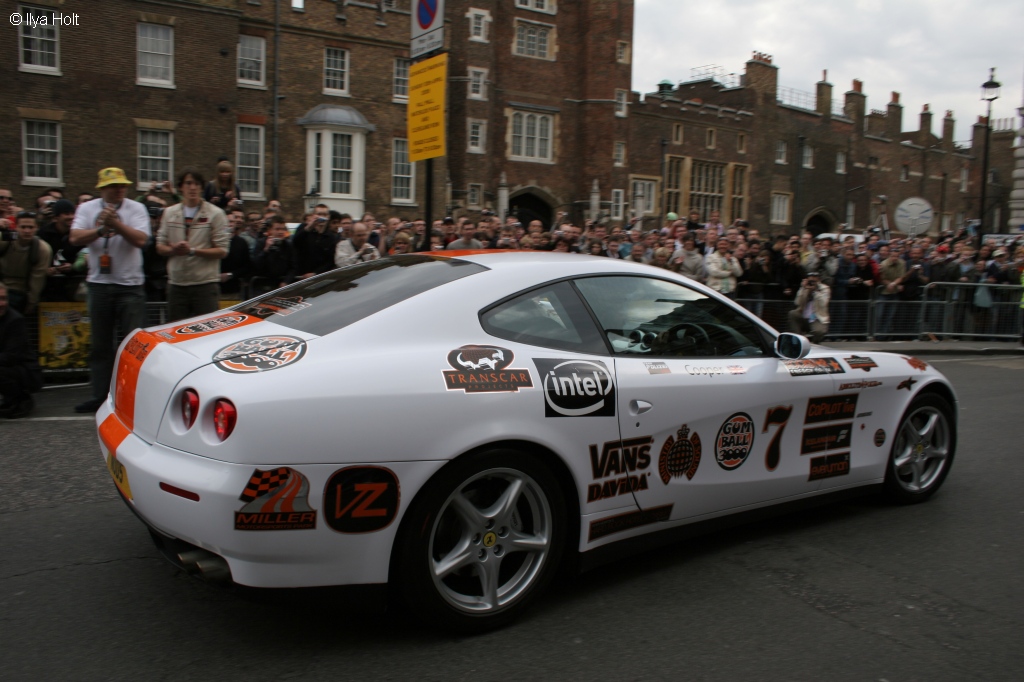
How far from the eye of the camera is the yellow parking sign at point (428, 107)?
28.6ft

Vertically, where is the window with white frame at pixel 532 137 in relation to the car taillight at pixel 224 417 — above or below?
above

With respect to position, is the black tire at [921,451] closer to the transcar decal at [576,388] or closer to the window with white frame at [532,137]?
the transcar decal at [576,388]

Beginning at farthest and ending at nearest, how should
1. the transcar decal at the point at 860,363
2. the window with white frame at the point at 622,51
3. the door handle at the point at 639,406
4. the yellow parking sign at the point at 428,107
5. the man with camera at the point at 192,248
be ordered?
the window with white frame at the point at 622,51
the yellow parking sign at the point at 428,107
the man with camera at the point at 192,248
the transcar decal at the point at 860,363
the door handle at the point at 639,406

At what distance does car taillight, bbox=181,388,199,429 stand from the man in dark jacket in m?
4.70

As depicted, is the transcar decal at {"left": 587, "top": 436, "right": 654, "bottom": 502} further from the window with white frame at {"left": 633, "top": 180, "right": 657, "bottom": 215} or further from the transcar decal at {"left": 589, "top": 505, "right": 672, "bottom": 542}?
the window with white frame at {"left": 633, "top": 180, "right": 657, "bottom": 215}

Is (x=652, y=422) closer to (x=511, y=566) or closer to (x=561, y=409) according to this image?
(x=561, y=409)

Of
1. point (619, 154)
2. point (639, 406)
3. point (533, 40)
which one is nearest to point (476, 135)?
point (533, 40)

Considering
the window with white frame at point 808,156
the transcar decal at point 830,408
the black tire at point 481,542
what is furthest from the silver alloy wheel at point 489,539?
the window with white frame at point 808,156

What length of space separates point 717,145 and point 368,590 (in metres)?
55.0

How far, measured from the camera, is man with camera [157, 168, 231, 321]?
7816 millimetres

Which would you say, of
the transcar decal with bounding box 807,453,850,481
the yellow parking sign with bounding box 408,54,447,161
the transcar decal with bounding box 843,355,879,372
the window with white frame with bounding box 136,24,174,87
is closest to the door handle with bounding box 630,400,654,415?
the transcar decal with bounding box 807,453,850,481

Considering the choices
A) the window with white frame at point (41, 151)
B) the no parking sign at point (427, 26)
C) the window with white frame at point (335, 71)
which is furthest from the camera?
the window with white frame at point (335, 71)

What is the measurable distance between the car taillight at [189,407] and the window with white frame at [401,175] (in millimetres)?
33533

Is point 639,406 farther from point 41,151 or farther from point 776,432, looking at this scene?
point 41,151
